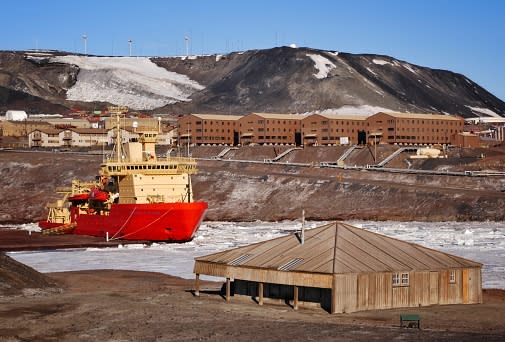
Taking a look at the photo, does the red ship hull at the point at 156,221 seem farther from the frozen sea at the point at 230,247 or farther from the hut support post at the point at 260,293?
the hut support post at the point at 260,293

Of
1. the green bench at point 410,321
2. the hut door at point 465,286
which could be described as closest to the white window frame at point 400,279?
the hut door at point 465,286

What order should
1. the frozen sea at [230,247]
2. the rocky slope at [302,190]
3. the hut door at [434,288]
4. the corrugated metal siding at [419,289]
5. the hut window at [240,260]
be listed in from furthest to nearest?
the rocky slope at [302,190]
the frozen sea at [230,247]
the hut window at [240,260]
the hut door at [434,288]
the corrugated metal siding at [419,289]

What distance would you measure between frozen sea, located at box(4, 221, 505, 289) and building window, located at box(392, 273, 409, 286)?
30.4 feet

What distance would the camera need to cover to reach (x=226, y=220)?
111m

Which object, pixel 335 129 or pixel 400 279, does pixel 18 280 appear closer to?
pixel 400 279

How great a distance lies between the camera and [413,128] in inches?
6747

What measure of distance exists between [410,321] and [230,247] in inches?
1448

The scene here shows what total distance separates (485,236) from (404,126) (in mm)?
Answer: 98058

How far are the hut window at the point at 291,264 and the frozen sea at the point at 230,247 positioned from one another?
1231 centimetres

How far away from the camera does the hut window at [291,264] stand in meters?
40.1

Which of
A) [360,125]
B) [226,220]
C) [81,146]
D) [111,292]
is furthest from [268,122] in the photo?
[111,292]

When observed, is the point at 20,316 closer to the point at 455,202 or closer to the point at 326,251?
the point at 326,251

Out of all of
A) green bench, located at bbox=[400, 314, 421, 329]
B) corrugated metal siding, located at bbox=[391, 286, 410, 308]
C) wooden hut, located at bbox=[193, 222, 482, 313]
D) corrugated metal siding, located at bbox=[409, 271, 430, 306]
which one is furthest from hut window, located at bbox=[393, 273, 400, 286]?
green bench, located at bbox=[400, 314, 421, 329]

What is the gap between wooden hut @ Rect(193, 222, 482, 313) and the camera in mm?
39000
